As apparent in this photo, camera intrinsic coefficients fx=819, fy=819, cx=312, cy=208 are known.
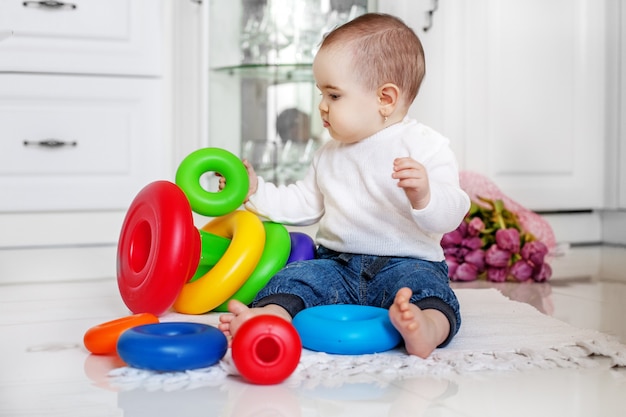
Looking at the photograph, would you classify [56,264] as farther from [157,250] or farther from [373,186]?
[373,186]

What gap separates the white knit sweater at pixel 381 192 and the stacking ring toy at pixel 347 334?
0.66 feet

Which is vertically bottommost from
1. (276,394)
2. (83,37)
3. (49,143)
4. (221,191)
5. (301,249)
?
(276,394)

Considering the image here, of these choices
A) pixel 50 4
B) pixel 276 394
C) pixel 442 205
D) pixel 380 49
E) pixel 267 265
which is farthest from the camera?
pixel 50 4

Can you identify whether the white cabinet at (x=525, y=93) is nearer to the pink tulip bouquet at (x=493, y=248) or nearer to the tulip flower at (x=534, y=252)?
the pink tulip bouquet at (x=493, y=248)

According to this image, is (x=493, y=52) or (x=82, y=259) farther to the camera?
(x=493, y=52)

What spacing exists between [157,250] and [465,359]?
19.6 inches

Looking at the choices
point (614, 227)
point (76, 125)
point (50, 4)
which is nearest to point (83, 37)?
point (50, 4)

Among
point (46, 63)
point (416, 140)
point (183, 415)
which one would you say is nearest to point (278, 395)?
point (183, 415)

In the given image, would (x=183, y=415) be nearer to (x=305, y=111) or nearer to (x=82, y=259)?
(x=82, y=259)

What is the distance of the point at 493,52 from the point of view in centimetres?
237

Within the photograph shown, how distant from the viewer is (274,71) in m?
2.35

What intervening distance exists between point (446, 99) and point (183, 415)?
5.34ft

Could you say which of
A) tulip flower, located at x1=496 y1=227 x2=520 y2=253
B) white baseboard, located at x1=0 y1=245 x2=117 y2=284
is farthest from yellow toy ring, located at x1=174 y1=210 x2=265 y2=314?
tulip flower, located at x1=496 y1=227 x2=520 y2=253

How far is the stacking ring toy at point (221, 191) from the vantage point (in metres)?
1.51
